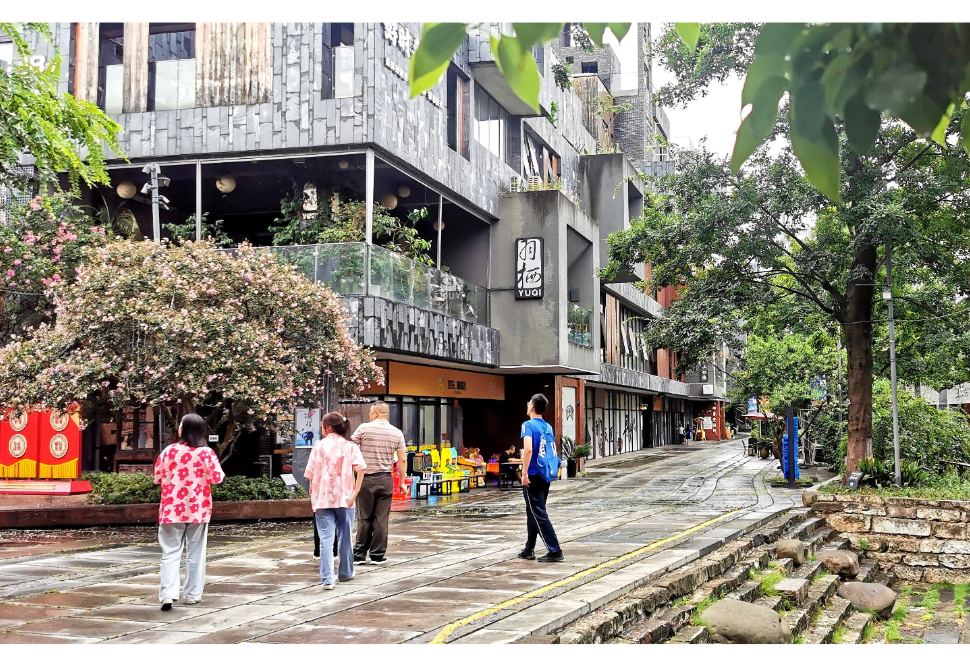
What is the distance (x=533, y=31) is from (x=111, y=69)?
2102 centimetres

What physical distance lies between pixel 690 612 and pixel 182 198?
60.7 ft

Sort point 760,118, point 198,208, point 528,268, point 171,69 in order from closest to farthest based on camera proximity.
Answer: point 760,118 < point 198,208 < point 171,69 < point 528,268

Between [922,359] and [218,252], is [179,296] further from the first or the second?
[922,359]

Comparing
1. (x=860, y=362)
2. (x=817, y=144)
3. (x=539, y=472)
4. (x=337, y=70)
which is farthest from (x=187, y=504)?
(x=860, y=362)

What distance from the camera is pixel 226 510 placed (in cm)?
1496

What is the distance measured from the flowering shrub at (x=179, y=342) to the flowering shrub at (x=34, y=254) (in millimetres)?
4917

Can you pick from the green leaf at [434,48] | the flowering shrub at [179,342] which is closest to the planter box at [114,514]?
the flowering shrub at [179,342]

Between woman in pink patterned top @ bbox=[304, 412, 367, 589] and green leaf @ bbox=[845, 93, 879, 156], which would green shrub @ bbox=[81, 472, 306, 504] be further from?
green leaf @ bbox=[845, 93, 879, 156]

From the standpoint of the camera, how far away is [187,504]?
24.6 ft

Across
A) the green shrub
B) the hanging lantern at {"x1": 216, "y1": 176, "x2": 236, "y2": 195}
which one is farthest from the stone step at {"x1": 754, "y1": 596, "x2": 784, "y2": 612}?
the hanging lantern at {"x1": 216, "y1": 176, "x2": 236, "y2": 195}

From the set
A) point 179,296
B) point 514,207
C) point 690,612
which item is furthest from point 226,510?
point 514,207

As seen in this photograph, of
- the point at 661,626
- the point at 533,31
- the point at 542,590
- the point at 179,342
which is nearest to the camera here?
the point at 533,31

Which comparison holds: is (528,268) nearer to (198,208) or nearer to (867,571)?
(198,208)

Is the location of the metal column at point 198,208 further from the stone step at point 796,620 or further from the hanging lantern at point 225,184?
the stone step at point 796,620
